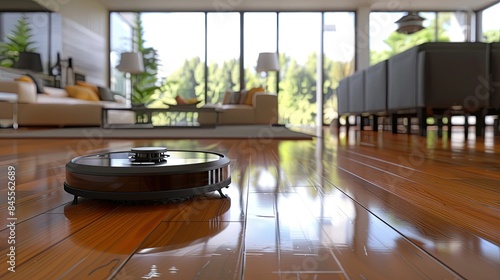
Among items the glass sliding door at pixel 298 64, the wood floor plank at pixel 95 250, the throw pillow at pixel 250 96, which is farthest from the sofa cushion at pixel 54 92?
the wood floor plank at pixel 95 250

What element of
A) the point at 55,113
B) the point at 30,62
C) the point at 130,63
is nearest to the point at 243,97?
the point at 130,63

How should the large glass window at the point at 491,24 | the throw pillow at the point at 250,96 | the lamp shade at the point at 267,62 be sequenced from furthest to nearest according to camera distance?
the large glass window at the point at 491,24
the lamp shade at the point at 267,62
the throw pillow at the point at 250,96

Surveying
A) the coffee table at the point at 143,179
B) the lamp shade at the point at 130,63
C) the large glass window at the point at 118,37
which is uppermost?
the large glass window at the point at 118,37

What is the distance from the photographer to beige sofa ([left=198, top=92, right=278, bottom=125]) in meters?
6.12

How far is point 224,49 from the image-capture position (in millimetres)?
8383

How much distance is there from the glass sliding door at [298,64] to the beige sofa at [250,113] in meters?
2.28

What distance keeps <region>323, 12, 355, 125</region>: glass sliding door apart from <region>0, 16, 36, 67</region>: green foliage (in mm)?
5421

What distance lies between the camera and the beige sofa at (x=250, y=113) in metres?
6.12

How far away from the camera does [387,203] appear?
0.62 meters

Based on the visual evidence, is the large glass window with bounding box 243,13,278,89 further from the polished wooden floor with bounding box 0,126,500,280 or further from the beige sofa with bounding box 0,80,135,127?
the polished wooden floor with bounding box 0,126,500,280

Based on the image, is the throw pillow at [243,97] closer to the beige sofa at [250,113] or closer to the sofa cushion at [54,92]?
the beige sofa at [250,113]

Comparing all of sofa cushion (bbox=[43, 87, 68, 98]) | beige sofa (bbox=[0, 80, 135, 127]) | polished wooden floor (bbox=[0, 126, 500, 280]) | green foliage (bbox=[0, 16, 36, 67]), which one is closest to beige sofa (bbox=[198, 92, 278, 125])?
beige sofa (bbox=[0, 80, 135, 127])

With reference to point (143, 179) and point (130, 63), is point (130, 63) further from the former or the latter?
point (143, 179)

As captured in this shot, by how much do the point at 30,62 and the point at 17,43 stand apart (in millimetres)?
332
